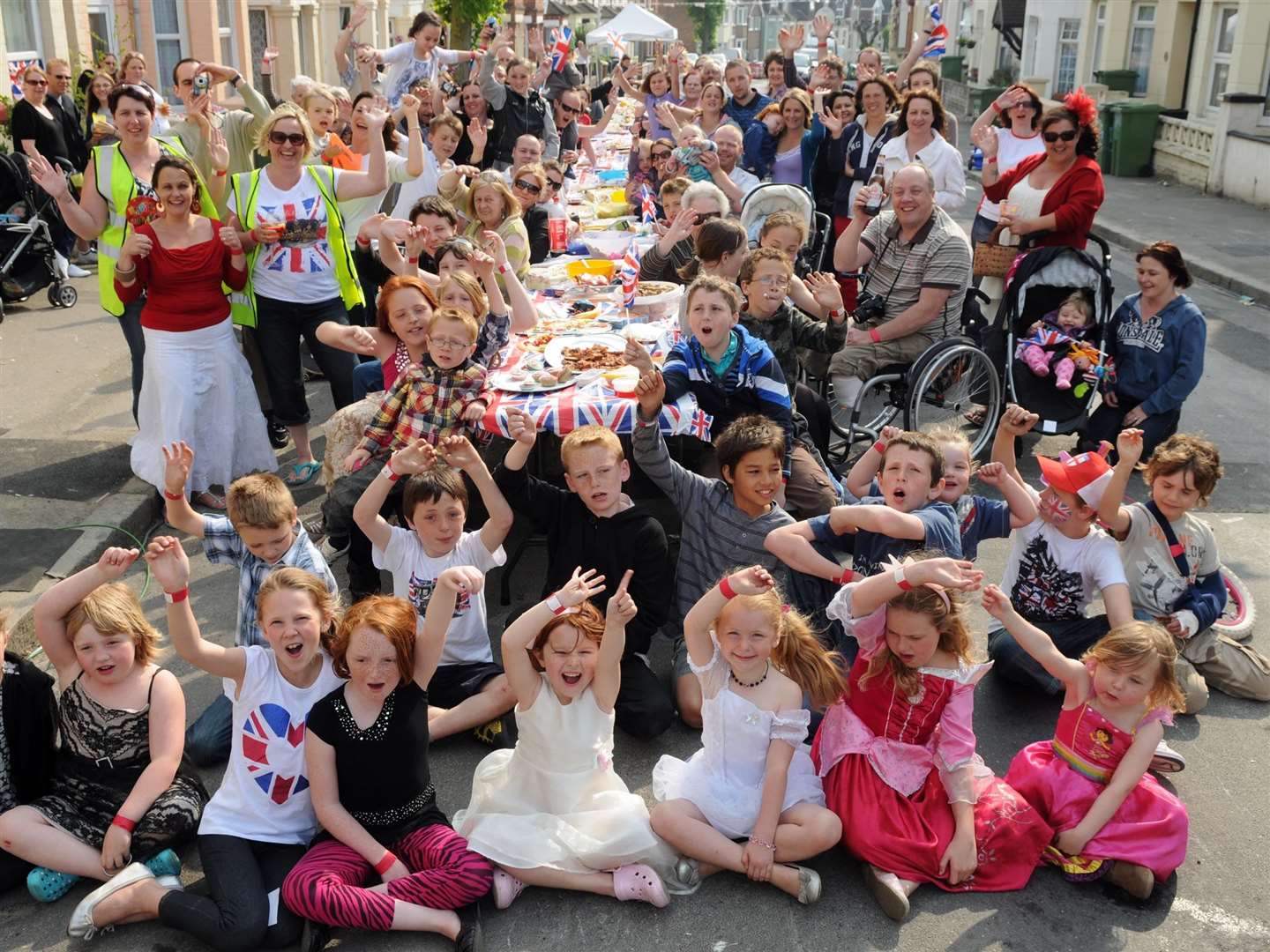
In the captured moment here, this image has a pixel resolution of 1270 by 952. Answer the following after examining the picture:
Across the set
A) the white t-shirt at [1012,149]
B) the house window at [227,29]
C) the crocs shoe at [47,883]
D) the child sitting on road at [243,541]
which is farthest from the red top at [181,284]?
the house window at [227,29]

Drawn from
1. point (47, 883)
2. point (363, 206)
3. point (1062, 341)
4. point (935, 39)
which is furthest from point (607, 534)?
point (935, 39)

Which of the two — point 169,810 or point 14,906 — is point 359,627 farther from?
point 14,906

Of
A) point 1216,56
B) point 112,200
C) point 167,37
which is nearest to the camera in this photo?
point 112,200

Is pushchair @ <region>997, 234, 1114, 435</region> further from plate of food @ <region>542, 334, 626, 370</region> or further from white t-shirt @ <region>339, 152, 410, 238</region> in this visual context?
white t-shirt @ <region>339, 152, 410, 238</region>

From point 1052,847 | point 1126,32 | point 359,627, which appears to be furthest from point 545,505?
point 1126,32

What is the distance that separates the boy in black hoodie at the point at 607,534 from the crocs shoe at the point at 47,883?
1.91 metres

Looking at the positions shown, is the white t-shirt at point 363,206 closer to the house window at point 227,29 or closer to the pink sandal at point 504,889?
the pink sandal at point 504,889

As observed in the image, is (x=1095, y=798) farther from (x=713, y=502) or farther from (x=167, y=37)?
(x=167, y=37)

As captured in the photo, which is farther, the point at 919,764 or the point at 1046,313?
the point at 1046,313

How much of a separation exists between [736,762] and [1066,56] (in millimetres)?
28833

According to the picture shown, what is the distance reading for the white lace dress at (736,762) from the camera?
12.2 ft

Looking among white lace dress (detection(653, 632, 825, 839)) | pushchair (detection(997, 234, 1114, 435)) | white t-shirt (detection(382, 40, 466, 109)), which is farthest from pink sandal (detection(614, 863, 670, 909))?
white t-shirt (detection(382, 40, 466, 109))

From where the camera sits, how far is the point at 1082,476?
457 centimetres

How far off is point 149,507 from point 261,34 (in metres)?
19.9
